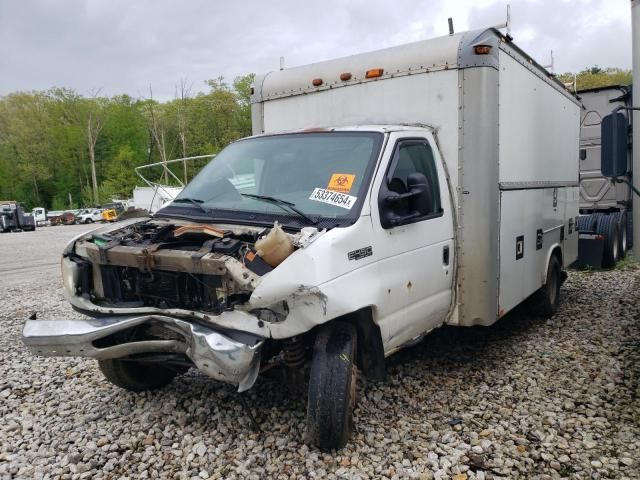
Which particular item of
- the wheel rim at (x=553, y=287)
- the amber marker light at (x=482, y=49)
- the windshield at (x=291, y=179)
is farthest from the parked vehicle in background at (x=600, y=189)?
the windshield at (x=291, y=179)

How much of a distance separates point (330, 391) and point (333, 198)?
1.33 meters

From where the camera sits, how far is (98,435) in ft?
13.6

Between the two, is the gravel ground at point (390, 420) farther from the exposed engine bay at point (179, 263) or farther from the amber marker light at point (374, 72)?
the amber marker light at point (374, 72)

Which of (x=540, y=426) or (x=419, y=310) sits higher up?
(x=419, y=310)

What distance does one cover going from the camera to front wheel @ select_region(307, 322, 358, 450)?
3.62 meters

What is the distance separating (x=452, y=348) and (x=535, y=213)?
1.75m

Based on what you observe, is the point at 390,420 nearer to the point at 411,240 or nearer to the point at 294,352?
the point at 294,352

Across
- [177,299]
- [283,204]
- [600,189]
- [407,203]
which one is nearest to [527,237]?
[407,203]

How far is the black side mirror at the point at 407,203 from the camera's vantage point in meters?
4.07

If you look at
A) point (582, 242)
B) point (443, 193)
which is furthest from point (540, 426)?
point (582, 242)

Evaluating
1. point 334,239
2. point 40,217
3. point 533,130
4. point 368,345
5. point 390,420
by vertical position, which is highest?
point 533,130

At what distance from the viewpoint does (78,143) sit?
6919cm

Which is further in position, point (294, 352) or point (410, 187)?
point (410, 187)

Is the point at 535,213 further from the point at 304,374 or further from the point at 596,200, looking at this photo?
the point at 596,200
